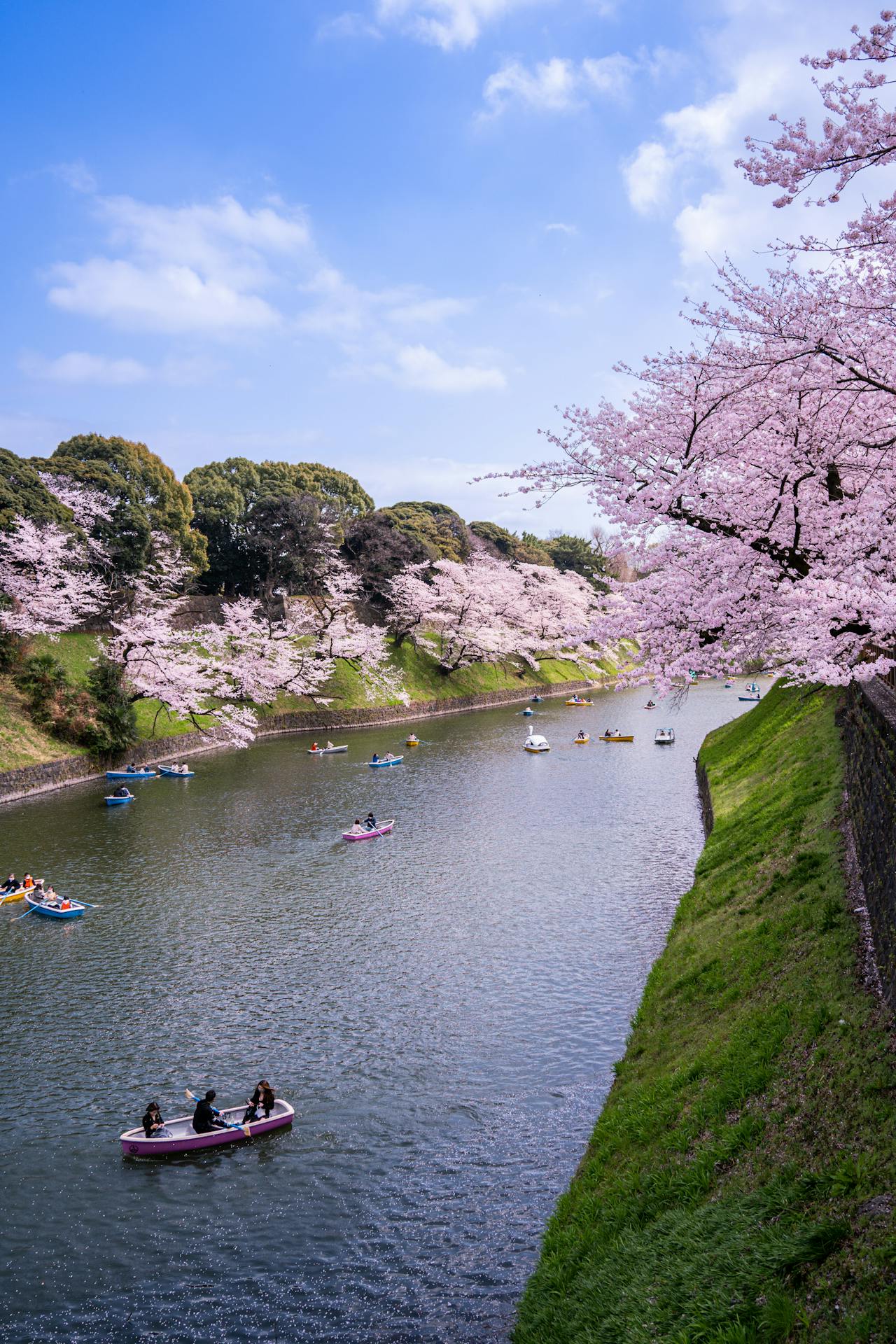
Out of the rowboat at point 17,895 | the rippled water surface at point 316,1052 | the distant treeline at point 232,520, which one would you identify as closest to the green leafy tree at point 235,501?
the distant treeline at point 232,520

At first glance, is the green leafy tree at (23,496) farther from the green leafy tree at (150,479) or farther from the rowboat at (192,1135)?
the rowboat at (192,1135)

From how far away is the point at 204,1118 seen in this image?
47.4 ft

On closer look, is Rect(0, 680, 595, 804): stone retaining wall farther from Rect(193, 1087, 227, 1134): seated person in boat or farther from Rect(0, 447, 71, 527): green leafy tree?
Rect(193, 1087, 227, 1134): seated person in boat

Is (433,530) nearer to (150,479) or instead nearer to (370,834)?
(150,479)

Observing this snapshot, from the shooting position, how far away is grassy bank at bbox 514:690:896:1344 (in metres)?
7.04

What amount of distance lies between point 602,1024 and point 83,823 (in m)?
25.5

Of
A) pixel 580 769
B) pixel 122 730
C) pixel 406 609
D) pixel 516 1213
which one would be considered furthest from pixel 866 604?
pixel 406 609

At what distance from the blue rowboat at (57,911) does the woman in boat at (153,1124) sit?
40.0 feet

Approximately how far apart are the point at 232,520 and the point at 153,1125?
218 ft

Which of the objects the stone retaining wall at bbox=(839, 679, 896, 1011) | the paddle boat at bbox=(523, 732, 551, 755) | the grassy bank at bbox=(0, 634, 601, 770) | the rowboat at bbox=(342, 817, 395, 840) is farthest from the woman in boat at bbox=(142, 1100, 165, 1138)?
the paddle boat at bbox=(523, 732, 551, 755)

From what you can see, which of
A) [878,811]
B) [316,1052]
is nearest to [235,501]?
[316,1052]

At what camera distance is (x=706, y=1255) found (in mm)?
8016

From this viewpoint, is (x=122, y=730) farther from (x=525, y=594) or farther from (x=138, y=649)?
(x=525, y=594)

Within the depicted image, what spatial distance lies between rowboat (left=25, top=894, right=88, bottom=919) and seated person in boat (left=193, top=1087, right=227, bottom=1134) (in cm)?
1246
